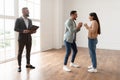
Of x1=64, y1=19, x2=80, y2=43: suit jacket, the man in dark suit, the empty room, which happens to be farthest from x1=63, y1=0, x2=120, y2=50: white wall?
the man in dark suit

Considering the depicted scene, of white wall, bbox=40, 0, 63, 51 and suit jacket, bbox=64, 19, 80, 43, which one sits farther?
white wall, bbox=40, 0, 63, 51

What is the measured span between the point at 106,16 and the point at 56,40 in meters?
2.80

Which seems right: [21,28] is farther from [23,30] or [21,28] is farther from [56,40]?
[56,40]

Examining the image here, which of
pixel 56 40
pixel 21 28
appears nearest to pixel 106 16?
pixel 56 40

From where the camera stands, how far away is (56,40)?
9.34 metres

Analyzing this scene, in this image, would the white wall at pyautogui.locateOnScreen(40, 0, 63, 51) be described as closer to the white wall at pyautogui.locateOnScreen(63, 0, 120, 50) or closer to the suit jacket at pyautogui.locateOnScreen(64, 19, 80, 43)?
the white wall at pyautogui.locateOnScreen(63, 0, 120, 50)

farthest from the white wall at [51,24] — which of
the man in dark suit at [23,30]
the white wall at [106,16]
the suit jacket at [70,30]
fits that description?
the suit jacket at [70,30]

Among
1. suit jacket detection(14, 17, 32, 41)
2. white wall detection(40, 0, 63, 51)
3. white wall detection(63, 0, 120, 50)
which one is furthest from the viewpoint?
white wall detection(63, 0, 120, 50)

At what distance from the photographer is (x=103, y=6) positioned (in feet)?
30.7

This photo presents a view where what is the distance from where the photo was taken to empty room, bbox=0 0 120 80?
15.1 ft

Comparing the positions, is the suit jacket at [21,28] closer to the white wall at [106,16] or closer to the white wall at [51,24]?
the white wall at [51,24]

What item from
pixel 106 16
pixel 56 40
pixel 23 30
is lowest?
pixel 56 40

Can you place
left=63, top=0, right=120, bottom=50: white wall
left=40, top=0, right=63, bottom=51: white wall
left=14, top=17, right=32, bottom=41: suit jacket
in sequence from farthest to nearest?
1. left=63, top=0, right=120, bottom=50: white wall
2. left=40, top=0, right=63, bottom=51: white wall
3. left=14, top=17, right=32, bottom=41: suit jacket

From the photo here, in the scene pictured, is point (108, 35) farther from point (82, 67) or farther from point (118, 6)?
point (82, 67)
